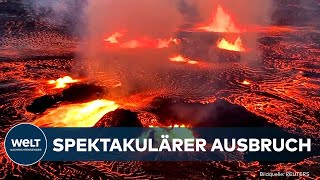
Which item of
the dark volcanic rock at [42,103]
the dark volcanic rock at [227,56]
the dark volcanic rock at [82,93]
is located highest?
the dark volcanic rock at [227,56]

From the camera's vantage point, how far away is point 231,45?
13922 millimetres

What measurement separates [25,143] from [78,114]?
1.94m

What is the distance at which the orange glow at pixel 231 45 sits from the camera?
44.8ft

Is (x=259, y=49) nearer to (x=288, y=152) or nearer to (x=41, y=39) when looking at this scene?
(x=288, y=152)

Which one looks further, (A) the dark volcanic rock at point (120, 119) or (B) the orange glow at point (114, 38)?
(B) the orange glow at point (114, 38)

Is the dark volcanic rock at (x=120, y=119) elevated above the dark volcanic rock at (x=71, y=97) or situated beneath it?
situated beneath

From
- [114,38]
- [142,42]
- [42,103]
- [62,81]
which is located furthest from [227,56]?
[42,103]

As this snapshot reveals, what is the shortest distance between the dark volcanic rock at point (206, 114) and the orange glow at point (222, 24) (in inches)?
295

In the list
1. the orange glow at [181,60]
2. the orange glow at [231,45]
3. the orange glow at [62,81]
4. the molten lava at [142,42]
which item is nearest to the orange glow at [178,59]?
the orange glow at [181,60]

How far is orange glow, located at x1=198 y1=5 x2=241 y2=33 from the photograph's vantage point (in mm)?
16250

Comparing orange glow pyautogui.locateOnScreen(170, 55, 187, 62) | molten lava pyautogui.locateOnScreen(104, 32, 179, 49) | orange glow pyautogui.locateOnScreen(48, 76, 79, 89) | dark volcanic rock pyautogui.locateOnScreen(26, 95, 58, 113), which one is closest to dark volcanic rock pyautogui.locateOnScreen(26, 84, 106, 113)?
dark volcanic rock pyautogui.locateOnScreen(26, 95, 58, 113)

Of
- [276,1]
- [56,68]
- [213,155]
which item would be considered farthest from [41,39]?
[276,1]

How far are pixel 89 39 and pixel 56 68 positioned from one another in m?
2.80

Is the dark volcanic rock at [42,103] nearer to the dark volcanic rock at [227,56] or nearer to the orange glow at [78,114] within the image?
the orange glow at [78,114]
